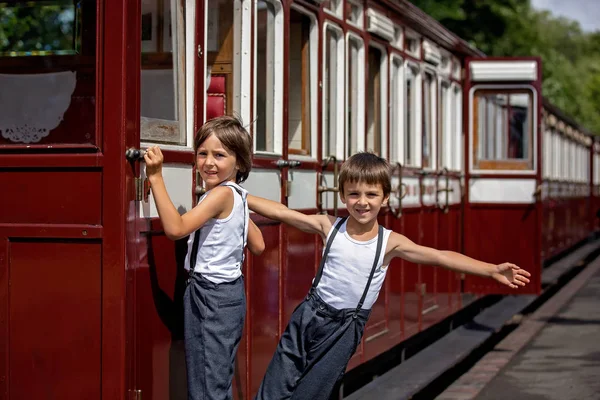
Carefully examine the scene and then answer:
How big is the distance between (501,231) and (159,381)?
673 centimetres

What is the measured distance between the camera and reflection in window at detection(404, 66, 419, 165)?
8.28 m

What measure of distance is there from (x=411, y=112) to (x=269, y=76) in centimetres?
329

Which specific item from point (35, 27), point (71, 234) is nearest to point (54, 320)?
point (71, 234)

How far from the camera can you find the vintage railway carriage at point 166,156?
Result: 387 centimetres

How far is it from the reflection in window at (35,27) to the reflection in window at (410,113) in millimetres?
2489

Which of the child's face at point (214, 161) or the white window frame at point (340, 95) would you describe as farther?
the white window frame at point (340, 95)

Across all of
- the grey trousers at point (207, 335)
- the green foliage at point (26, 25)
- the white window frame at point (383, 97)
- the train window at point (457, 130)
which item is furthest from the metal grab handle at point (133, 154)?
the train window at point (457, 130)

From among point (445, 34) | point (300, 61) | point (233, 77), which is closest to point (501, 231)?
point (445, 34)

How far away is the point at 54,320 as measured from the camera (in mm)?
3896

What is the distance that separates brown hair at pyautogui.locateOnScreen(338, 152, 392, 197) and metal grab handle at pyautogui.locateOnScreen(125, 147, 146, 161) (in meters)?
0.75

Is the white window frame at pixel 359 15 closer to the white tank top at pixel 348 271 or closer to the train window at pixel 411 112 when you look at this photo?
the train window at pixel 411 112

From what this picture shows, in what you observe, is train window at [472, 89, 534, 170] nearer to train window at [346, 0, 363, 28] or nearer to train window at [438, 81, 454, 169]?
train window at [438, 81, 454, 169]

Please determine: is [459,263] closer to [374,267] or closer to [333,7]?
[374,267]

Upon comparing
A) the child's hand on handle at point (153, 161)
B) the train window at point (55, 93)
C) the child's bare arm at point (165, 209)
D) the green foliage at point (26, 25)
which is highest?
the green foliage at point (26, 25)
